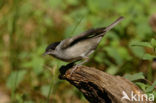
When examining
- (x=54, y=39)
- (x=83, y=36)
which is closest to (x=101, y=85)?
(x=83, y=36)

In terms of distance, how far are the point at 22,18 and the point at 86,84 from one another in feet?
12.2

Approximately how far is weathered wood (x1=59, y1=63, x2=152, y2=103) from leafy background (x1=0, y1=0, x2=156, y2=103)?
1.18 metres

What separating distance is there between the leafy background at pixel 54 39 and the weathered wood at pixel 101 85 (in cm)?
118

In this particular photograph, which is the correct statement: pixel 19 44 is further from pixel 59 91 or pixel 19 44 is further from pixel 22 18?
pixel 59 91

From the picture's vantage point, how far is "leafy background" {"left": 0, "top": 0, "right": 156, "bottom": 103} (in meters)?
4.88

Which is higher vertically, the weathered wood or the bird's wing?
the bird's wing

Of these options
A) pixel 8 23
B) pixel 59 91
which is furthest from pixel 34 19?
pixel 59 91

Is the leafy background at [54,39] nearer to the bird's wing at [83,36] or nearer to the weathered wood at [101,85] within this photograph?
the bird's wing at [83,36]

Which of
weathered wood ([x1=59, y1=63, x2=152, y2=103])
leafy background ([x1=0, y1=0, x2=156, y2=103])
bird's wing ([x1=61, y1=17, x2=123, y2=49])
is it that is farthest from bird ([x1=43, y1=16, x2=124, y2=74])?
leafy background ([x1=0, y1=0, x2=156, y2=103])

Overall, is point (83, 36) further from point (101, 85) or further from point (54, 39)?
point (54, 39)

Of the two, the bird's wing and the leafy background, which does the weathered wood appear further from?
the leafy background

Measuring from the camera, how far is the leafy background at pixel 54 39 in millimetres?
4875

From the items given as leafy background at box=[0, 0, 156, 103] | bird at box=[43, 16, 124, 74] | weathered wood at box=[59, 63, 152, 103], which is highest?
bird at box=[43, 16, 124, 74]

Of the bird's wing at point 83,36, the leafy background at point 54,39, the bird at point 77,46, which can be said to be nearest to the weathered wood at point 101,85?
the bird at point 77,46
